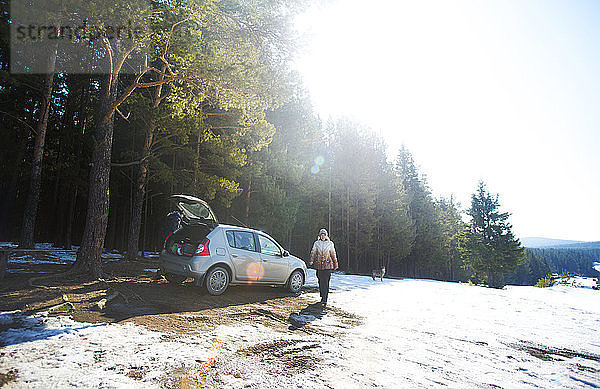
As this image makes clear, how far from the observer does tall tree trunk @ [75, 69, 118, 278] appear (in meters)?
8.91

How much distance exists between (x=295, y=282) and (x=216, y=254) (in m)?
2.91

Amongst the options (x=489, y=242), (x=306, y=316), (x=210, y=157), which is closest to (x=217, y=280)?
(x=306, y=316)

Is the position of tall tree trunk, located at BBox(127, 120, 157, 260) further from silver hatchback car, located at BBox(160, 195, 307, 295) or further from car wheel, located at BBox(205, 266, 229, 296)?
car wheel, located at BBox(205, 266, 229, 296)

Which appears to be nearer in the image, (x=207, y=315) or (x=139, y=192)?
(x=207, y=315)

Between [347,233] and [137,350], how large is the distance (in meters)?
29.0

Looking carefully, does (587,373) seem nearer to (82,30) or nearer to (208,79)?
(208,79)

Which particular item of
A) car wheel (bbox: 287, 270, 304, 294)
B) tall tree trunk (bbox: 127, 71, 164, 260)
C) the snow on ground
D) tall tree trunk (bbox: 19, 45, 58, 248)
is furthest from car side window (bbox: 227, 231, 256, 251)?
tall tree trunk (bbox: 19, 45, 58, 248)

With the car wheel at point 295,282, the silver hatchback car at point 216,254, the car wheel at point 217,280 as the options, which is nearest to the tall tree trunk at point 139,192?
the silver hatchback car at point 216,254

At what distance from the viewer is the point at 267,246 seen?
917 cm

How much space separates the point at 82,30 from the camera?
8.08 meters

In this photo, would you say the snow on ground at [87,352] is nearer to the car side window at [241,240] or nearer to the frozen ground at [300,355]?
the frozen ground at [300,355]

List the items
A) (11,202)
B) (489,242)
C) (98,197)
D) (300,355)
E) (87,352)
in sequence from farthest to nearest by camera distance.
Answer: (489,242)
(11,202)
(98,197)
(300,355)
(87,352)

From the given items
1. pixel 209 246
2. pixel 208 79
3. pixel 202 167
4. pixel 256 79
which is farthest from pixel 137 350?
pixel 202 167

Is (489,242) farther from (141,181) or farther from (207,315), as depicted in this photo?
(207,315)
